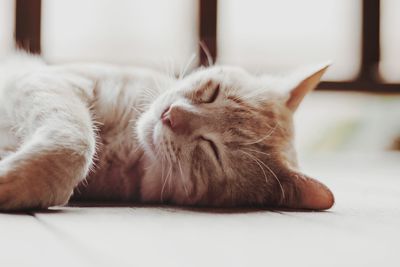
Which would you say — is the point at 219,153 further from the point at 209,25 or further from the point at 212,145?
the point at 209,25

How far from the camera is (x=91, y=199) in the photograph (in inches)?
54.2

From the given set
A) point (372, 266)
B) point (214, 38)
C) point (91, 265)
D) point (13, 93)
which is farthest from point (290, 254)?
point (214, 38)

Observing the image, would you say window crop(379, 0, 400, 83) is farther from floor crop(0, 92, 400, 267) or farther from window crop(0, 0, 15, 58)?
floor crop(0, 92, 400, 267)

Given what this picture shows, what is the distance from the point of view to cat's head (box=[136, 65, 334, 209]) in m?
1.28

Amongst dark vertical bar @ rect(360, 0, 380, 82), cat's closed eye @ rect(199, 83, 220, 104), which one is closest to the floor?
cat's closed eye @ rect(199, 83, 220, 104)

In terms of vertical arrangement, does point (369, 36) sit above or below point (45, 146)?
above

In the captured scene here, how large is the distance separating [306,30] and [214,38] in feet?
2.22

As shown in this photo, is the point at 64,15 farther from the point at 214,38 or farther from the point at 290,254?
the point at 290,254

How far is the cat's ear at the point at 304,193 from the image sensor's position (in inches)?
49.5

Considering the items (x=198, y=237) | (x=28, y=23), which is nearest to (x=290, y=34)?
(x=28, y=23)

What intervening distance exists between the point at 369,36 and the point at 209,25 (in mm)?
1079

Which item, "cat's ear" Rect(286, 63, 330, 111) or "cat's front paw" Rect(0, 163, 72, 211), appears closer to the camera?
"cat's front paw" Rect(0, 163, 72, 211)

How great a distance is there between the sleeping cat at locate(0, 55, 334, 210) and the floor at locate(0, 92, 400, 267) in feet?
0.30

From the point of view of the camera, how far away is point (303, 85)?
1.54m
